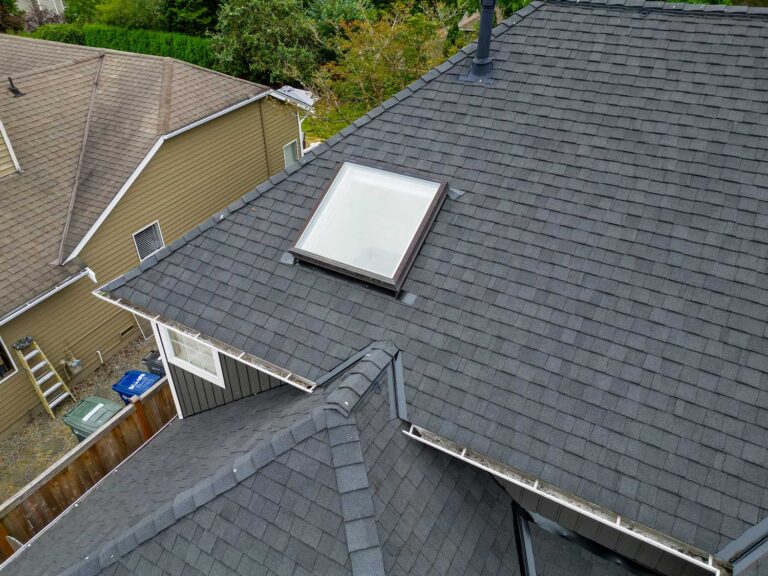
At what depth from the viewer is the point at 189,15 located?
30438 millimetres

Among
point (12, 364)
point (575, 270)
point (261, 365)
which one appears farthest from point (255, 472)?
point (12, 364)

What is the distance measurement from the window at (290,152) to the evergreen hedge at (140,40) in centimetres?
1349

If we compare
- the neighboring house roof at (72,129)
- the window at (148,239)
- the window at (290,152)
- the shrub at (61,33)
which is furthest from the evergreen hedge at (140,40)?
the window at (148,239)

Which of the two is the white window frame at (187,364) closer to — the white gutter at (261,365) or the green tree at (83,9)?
the white gutter at (261,365)

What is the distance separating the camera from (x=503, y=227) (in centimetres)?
612

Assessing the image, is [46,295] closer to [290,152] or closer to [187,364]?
Answer: [187,364]

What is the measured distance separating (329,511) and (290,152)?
55.0ft

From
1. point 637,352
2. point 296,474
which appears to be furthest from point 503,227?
point 296,474

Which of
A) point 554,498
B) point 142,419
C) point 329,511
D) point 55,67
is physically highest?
point 55,67

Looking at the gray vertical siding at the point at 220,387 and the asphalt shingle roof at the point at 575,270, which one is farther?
the gray vertical siding at the point at 220,387

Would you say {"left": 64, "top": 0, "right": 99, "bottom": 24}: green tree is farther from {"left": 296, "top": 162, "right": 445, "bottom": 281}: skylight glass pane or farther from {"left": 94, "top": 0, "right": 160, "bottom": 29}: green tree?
{"left": 296, "top": 162, "right": 445, "bottom": 281}: skylight glass pane

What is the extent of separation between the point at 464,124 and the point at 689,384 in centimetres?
421

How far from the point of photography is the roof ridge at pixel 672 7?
6.42 m

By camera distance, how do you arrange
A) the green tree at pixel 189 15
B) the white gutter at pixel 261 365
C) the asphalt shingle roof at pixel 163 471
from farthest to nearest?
1. the green tree at pixel 189 15
2. the white gutter at pixel 261 365
3. the asphalt shingle roof at pixel 163 471
